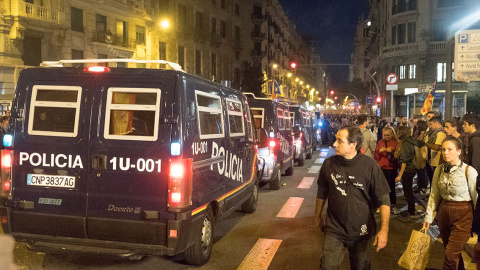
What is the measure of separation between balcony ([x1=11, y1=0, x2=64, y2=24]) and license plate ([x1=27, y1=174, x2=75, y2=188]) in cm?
2111

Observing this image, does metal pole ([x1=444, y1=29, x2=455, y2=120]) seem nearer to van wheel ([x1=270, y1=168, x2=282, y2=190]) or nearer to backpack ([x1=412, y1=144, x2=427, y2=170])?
backpack ([x1=412, y1=144, x2=427, y2=170])

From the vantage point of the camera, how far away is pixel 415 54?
4281cm

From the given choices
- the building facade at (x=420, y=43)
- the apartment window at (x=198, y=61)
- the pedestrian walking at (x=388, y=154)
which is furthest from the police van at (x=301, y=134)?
the building facade at (x=420, y=43)

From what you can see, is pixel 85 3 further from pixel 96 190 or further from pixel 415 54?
pixel 415 54

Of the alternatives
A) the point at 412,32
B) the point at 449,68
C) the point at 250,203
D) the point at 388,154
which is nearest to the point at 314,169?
the point at 449,68

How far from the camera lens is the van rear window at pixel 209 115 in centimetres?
543

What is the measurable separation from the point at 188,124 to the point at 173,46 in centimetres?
3378

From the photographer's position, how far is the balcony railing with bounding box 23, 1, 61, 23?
78.4 ft

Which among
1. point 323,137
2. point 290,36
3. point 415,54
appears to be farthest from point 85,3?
point 290,36

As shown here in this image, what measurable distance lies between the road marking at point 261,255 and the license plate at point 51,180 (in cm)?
229

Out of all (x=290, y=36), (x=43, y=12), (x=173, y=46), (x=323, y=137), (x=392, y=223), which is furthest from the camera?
(x=290, y=36)

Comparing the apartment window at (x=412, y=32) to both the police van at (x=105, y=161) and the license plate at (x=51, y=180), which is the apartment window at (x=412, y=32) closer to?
the police van at (x=105, y=161)

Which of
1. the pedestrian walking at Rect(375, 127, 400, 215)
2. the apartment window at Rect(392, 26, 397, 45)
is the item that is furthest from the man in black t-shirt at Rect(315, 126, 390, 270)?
the apartment window at Rect(392, 26, 397, 45)

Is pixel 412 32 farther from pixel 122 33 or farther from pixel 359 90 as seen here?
pixel 359 90
